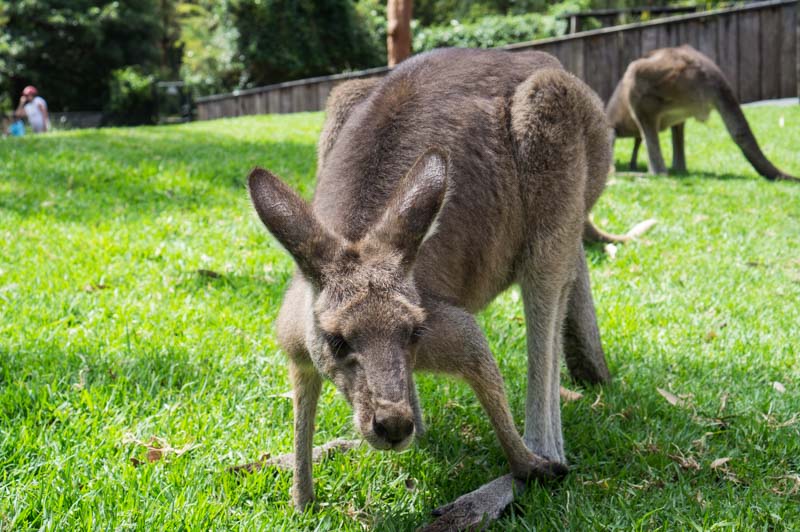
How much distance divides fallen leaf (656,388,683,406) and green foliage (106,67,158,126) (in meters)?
24.6

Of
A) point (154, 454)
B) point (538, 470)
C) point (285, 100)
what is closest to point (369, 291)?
point (538, 470)

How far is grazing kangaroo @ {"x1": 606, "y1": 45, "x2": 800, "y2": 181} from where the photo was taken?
8.53 meters

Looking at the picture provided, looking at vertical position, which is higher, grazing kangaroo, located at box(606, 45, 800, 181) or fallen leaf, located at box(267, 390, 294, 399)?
grazing kangaroo, located at box(606, 45, 800, 181)

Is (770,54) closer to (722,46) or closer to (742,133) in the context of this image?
(722,46)

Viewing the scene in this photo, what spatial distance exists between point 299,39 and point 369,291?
24.8 m

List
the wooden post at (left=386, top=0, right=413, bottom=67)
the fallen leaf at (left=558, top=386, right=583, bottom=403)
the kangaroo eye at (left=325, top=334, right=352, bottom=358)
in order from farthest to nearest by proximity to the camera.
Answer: the wooden post at (left=386, top=0, right=413, bottom=67)
the fallen leaf at (left=558, top=386, right=583, bottom=403)
the kangaroo eye at (left=325, top=334, right=352, bottom=358)

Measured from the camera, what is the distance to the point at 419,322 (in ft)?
7.11

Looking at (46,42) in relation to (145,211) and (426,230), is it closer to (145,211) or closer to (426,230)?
(145,211)

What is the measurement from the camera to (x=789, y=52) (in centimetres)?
1205

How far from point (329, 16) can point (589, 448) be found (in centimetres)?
2491

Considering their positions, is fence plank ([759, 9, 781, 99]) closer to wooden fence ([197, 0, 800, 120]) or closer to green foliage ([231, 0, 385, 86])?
wooden fence ([197, 0, 800, 120])

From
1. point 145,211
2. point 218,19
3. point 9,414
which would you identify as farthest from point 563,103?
point 218,19

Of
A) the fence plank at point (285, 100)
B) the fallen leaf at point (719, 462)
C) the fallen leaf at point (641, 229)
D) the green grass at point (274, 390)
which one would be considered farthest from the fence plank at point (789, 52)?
the fallen leaf at point (719, 462)

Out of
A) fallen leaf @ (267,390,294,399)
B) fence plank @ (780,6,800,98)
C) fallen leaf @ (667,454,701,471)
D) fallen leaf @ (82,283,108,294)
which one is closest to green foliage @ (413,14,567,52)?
fence plank @ (780,6,800,98)
